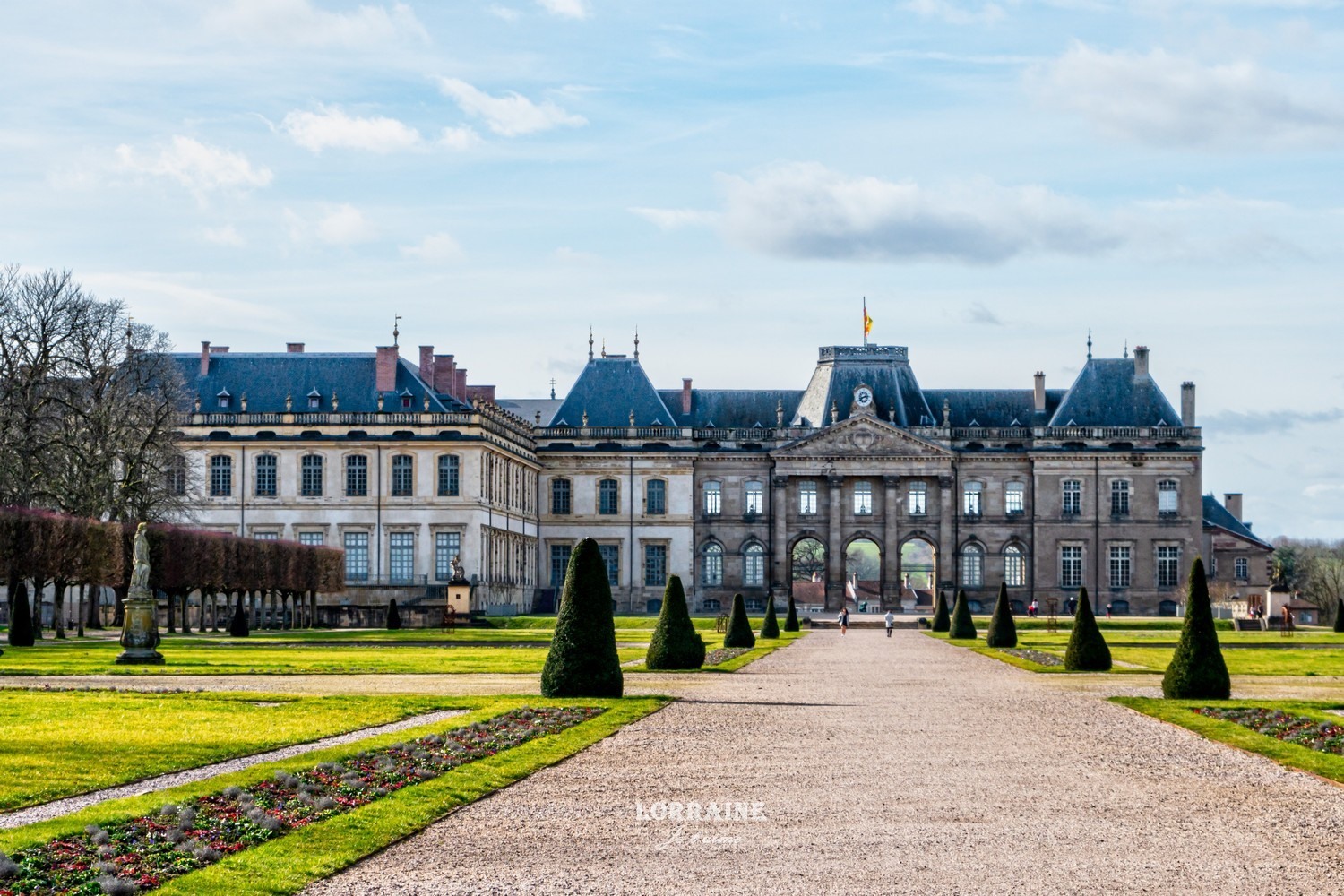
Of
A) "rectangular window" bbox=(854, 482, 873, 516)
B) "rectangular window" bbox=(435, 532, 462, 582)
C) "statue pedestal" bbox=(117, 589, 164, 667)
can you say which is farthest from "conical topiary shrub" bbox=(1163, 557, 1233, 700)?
"rectangular window" bbox=(854, 482, 873, 516)

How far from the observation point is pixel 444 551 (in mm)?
61688

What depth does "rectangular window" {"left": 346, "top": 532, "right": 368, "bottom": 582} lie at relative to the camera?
62.4 metres

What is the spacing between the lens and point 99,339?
155ft

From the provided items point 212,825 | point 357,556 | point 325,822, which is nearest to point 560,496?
point 357,556

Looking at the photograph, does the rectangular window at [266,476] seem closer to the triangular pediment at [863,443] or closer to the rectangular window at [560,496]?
the rectangular window at [560,496]

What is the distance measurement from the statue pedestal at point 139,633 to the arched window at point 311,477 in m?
34.4

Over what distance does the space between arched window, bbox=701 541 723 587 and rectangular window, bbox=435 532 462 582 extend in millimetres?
→ 13786

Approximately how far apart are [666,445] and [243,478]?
56.3ft

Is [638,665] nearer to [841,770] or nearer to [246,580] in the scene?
[841,770]

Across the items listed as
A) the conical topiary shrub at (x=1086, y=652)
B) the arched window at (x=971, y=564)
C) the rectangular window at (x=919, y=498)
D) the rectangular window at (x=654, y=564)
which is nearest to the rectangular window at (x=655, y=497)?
the rectangular window at (x=654, y=564)

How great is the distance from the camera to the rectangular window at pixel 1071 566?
71250mm

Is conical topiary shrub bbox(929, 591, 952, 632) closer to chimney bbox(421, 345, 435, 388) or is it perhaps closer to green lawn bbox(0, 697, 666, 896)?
chimney bbox(421, 345, 435, 388)

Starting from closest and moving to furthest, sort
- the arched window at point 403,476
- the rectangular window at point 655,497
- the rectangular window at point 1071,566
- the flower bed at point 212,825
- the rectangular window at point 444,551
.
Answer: the flower bed at point 212,825, the rectangular window at point 444,551, the arched window at point 403,476, the rectangular window at point 1071,566, the rectangular window at point 655,497

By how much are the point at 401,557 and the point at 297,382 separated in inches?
271
